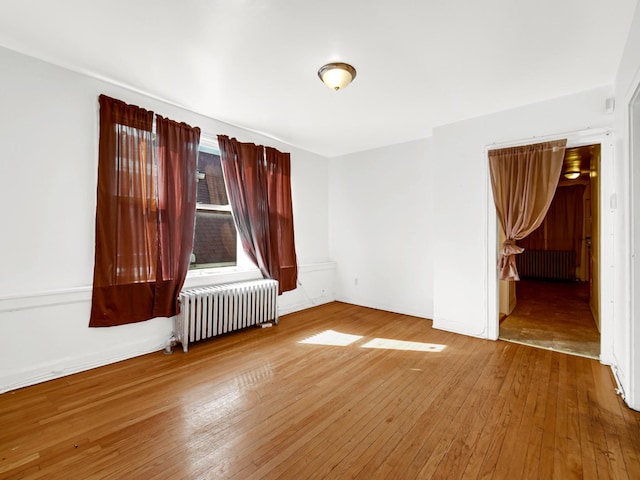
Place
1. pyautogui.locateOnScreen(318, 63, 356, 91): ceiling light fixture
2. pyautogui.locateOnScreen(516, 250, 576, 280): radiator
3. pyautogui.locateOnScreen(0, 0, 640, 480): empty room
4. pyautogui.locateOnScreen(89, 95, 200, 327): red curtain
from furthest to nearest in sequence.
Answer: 1. pyautogui.locateOnScreen(516, 250, 576, 280): radiator
2. pyautogui.locateOnScreen(89, 95, 200, 327): red curtain
3. pyautogui.locateOnScreen(318, 63, 356, 91): ceiling light fixture
4. pyautogui.locateOnScreen(0, 0, 640, 480): empty room

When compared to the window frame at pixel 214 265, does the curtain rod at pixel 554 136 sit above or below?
above

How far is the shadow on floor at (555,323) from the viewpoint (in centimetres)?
344

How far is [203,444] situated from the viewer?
185cm

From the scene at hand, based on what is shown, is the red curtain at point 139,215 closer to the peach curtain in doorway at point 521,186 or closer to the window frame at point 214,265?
the window frame at point 214,265

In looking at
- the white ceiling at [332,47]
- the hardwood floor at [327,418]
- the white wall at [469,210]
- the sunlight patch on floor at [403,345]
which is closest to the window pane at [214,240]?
the hardwood floor at [327,418]

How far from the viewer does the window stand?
3914mm

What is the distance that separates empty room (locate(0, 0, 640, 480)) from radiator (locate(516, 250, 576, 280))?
11.7 feet

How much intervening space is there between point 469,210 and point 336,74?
2422 millimetres

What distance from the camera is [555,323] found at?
13.9ft

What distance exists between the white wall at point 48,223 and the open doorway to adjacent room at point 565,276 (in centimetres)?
468

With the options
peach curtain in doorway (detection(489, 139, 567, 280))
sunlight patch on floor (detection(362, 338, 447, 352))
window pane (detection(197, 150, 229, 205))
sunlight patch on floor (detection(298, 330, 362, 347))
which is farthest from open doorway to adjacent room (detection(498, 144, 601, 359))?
window pane (detection(197, 150, 229, 205))

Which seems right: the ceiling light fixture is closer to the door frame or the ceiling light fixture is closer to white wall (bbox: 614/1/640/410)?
white wall (bbox: 614/1/640/410)

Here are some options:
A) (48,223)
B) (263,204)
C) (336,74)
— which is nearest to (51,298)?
(48,223)

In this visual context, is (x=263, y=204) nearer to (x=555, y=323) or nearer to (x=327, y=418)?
(x=327, y=418)
